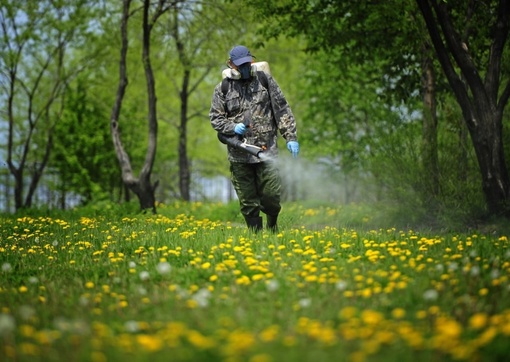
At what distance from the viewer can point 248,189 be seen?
823 cm

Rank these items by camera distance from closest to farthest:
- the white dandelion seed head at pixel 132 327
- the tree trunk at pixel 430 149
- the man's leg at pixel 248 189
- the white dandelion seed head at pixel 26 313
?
the white dandelion seed head at pixel 132 327 < the white dandelion seed head at pixel 26 313 < the man's leg at pixel 248 189 < the tree trunk at pixel 430 149

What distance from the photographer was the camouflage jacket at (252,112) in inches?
315

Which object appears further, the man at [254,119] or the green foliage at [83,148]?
the green foliage at [83,148]

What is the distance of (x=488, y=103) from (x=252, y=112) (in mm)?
4203

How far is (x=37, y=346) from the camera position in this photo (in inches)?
144

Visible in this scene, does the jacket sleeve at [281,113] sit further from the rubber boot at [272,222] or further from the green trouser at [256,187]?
the rubber boot at [272,222]

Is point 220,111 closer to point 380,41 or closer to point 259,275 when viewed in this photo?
point 259,275

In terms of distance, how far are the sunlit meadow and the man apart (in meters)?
0.90

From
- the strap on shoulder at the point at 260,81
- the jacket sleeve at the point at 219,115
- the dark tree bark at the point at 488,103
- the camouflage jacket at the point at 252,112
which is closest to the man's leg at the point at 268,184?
the camouflage jacket at the point at 252,112

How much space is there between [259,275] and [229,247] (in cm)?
136

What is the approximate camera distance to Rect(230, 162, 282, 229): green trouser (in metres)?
8.08

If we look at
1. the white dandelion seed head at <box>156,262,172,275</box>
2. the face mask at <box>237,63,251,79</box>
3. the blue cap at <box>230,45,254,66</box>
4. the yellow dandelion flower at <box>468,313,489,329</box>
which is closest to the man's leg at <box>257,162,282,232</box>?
the face mask at <box>237,63,251,79</box>

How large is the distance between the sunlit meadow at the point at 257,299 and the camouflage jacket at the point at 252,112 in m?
1.18

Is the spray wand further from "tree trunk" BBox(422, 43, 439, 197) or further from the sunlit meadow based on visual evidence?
"tree trunk" BBox(422, 43, 439, 197)
